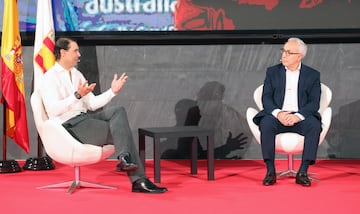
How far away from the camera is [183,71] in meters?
7.29

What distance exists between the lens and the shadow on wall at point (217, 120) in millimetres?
7309

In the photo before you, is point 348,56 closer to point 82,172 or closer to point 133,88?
point 133,88

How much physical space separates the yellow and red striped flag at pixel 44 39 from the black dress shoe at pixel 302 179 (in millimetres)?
2555

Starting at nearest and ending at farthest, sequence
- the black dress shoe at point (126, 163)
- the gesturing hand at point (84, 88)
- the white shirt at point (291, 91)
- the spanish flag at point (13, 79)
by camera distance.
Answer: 1. the black dress shoe at point (126, 163)
2. the gesturing hand at point (84, 88)
3. the white shirt at point (291, 91)
4. the spanish flag at point (13, 79)

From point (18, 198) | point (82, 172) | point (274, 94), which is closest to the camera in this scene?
point (18, 198)

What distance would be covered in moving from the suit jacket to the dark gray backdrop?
1.24m

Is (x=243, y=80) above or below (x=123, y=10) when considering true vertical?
below

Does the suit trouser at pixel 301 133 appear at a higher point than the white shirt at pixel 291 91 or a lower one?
lower

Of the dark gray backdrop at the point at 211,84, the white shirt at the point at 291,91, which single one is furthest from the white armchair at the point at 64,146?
the dark gray backdrop at the point at 211,84

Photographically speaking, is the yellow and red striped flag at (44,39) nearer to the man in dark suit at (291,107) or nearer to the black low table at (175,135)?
the black low table at (175,135)

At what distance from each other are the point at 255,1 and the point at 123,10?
1.33m

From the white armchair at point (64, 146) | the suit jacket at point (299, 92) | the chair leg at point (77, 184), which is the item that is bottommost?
the chair leg at point (77, 184)

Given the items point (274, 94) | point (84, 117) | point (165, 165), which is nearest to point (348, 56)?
point (274, 94)

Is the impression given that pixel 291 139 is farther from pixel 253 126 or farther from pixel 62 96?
pixel 62 96
